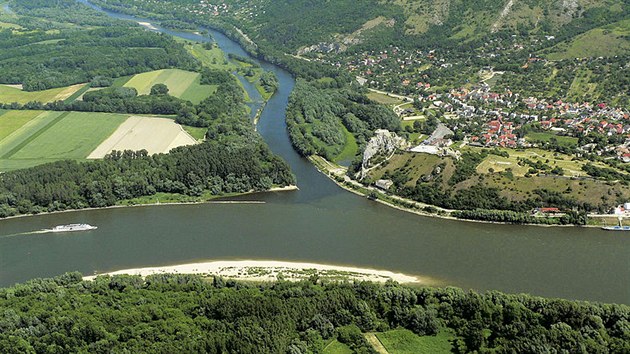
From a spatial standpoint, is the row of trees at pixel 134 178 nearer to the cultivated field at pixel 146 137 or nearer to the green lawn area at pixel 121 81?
the cultivated field at pixel 146 137

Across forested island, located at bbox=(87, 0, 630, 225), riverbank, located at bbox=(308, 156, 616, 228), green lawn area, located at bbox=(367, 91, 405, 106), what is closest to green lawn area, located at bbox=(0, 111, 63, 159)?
forested island, located at bbox=(87, 0, 630, 225)

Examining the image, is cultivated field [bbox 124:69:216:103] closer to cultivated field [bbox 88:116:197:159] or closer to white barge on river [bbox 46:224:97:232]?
cultivated field [bbox 88:116:197:159]

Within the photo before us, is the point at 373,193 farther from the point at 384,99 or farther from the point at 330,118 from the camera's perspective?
the point at 384,99

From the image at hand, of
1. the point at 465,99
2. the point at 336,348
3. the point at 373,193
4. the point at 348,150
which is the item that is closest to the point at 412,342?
the point at 336,348

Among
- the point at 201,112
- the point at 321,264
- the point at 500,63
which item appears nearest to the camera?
the point at 321,264

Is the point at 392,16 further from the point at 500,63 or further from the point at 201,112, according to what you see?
the point at 201,112

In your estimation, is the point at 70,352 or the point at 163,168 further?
the point at 163,168

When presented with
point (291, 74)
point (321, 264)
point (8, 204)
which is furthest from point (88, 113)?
point (321, 264)
